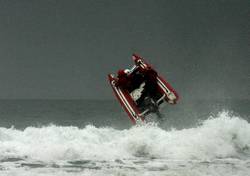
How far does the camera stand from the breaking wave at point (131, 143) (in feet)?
57.1

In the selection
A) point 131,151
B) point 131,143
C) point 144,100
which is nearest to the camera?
point 131,151

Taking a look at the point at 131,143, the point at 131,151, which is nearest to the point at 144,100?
the point at 131,143

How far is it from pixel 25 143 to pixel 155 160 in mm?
6097

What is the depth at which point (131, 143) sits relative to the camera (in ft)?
60.5

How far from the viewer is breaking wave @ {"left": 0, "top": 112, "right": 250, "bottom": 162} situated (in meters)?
17.4

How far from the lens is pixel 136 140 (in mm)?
18547

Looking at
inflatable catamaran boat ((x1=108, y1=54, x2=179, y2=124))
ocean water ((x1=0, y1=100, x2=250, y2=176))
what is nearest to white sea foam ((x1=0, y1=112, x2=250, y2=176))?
ocean water ((x1=0, y1=100, x2=250, y2=176))

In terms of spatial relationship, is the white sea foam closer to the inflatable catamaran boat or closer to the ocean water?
the ocean water

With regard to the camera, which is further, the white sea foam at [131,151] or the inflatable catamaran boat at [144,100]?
the inflatable catamaran boat at [144,100]

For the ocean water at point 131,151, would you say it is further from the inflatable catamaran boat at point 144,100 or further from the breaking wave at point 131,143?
the inflatable catamaran boat at point 144,100

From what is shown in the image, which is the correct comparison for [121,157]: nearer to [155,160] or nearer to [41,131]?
[155,160]

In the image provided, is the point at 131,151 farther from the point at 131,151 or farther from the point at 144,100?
the point at 144,100

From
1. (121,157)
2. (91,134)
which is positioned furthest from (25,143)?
(121,157)

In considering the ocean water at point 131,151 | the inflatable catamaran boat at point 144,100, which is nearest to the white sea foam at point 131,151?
the ocean water at point 131,151
